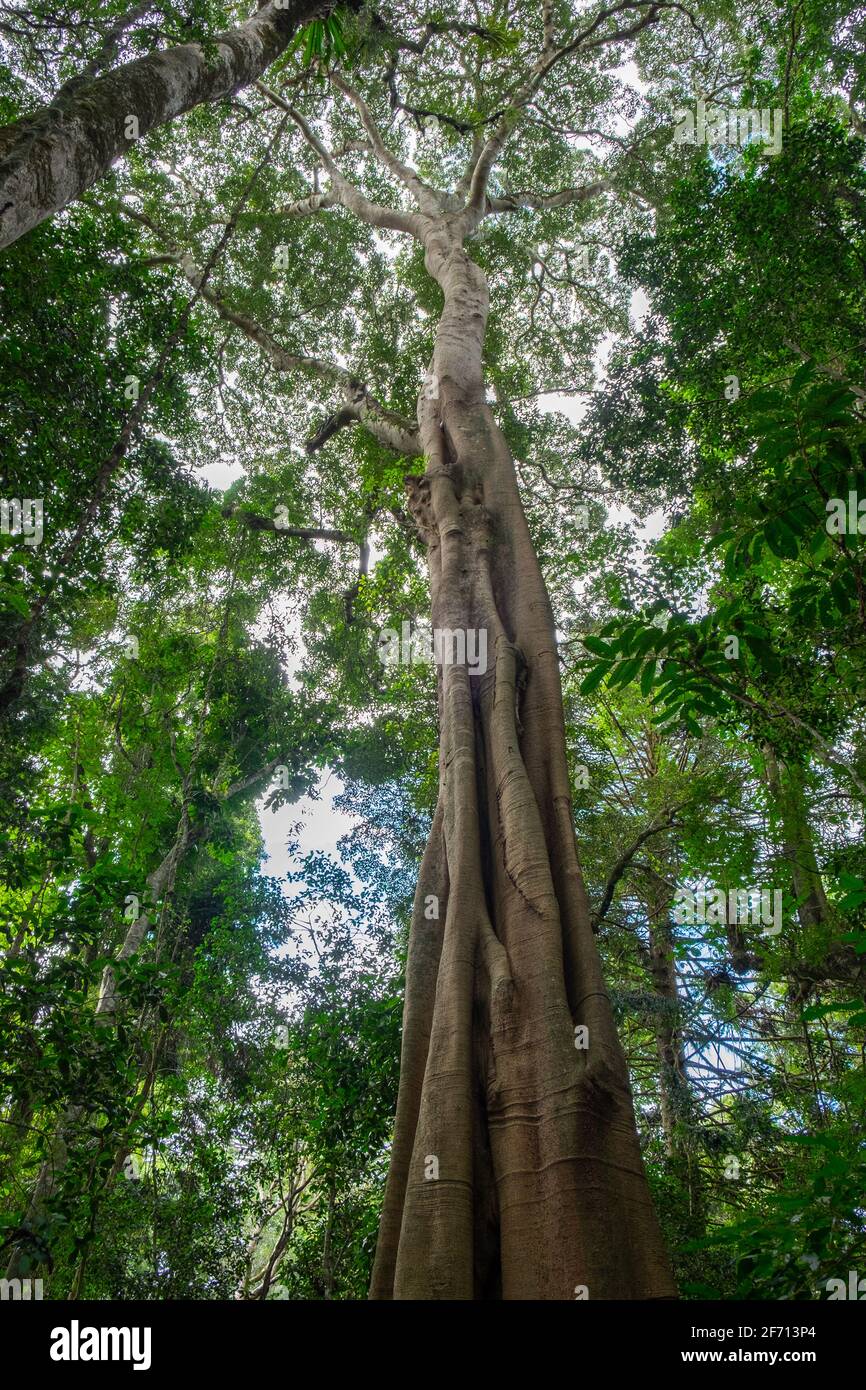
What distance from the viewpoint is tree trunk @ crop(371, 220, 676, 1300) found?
2184mm

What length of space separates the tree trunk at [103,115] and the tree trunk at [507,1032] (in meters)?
2.55

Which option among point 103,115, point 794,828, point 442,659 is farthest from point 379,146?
point 794,828

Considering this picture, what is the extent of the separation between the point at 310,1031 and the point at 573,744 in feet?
13.3

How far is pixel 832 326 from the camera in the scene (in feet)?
18.2

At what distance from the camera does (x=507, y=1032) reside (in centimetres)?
260

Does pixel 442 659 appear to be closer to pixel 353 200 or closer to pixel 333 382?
pixel 333 382

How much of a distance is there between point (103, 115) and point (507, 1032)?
425 centimetres

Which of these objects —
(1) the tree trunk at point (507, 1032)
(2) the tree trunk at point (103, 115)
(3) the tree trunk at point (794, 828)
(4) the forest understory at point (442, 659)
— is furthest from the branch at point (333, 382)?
(3) the tree trunk at point (794, 828)

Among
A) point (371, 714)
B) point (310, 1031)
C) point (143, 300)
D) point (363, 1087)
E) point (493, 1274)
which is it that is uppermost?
point (143, 300)

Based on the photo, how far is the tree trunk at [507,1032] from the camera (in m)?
2.18

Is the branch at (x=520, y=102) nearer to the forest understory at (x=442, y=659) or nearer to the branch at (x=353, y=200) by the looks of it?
the forest understory at (x=442, y=659)
